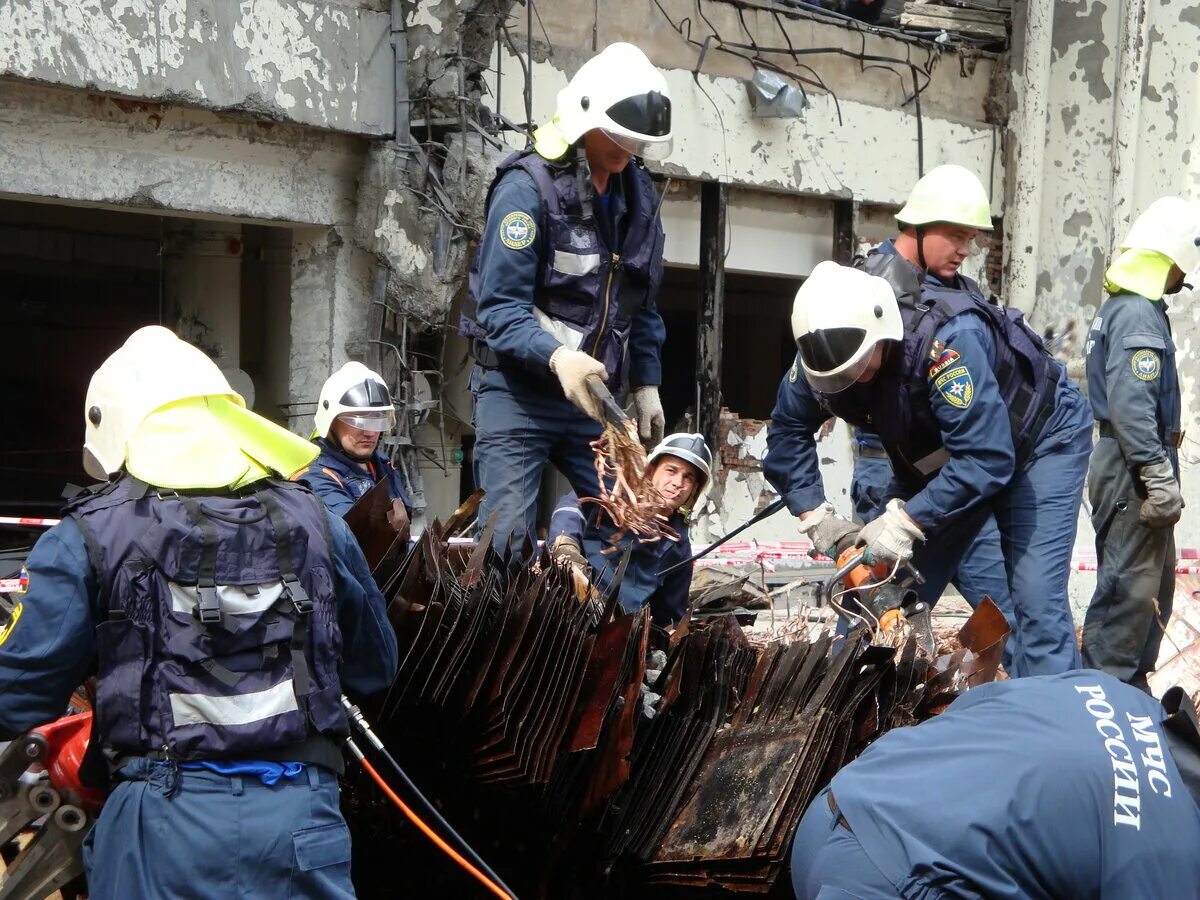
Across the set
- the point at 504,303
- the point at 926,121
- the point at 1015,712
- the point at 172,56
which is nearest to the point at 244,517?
the point at 1015,712

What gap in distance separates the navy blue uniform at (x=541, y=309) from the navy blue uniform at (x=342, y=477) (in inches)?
20.4

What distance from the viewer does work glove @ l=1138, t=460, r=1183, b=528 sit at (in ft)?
20.7

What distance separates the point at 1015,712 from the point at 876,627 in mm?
2116

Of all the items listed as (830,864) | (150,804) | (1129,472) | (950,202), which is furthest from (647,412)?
(150,804)

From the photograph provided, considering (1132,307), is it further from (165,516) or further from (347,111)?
(165,516)

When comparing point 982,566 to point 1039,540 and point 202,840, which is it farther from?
point 202,840

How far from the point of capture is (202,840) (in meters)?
2.82

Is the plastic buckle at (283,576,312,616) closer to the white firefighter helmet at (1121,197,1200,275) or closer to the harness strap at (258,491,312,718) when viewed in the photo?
the harness strap at (258,491,312,718)

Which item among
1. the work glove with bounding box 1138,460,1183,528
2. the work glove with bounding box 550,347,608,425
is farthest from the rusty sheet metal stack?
the work glove with bounding box 1138,460,1183,528

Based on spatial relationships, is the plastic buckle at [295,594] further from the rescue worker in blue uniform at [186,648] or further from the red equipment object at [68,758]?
the red equipment object at [68,758]

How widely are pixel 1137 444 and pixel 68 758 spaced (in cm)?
473

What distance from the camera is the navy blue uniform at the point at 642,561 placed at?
513 cm

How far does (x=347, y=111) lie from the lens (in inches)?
269

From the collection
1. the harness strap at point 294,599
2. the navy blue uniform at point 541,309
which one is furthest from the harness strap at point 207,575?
the navy blue uniform at point 541,309
